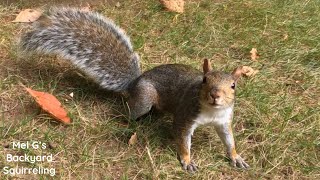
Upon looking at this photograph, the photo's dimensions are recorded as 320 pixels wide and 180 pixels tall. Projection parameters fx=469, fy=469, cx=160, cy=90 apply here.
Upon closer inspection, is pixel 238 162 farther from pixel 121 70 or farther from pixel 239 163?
pixel 121 70

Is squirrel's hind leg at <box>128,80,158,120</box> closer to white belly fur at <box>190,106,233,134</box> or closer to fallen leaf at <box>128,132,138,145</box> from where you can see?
fallen leaf at <box>128,132,138,145</box>

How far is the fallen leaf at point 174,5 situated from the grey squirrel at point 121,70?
87cm

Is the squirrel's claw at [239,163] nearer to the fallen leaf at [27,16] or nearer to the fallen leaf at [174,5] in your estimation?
the fallen leaf at [174,5]

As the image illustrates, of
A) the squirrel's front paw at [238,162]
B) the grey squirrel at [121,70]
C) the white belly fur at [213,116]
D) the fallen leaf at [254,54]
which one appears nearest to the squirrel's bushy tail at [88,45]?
the grey squirrel at [121,70]

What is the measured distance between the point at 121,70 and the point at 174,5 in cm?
111

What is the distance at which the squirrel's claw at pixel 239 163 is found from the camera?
219cm

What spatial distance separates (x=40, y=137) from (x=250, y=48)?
1536 millimetres

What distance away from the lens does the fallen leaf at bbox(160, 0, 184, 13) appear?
132 inches

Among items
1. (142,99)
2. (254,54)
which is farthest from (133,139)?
(254,54)

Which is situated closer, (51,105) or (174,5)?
(51,105)

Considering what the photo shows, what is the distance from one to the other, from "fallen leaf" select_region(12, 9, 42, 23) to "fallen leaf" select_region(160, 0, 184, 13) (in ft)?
2.88

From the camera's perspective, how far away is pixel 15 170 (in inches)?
77.9

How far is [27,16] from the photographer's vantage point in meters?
3.10

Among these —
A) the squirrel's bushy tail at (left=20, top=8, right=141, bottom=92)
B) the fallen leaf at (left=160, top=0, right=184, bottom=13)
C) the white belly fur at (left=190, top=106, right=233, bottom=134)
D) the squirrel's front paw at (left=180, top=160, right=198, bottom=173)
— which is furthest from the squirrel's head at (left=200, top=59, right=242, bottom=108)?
the fallen leaf at (left=160, top=0, right=184, bottom=13)
